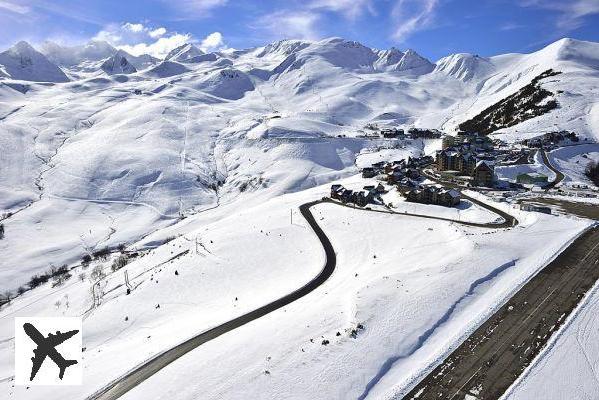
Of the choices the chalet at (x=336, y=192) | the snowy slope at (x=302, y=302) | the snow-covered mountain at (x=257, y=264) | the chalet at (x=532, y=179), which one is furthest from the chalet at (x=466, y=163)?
the snowy slope at (x=302, y=302)

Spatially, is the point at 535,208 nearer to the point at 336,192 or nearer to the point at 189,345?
the point at 336,192

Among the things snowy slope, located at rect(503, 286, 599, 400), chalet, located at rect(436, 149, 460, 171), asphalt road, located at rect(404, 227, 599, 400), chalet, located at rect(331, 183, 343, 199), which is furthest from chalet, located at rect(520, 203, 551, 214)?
chalet, located at rect(436, 149, 460, 171)

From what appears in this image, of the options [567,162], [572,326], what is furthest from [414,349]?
[567,162]

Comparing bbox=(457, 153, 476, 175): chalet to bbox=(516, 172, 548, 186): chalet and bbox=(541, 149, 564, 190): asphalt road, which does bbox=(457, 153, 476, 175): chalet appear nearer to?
bbox=(516, 172, 548, 186): chalet

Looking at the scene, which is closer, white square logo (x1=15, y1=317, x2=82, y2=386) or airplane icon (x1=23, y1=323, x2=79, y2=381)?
white square logo (x1=15, y1=317, x2=82, y2=386)

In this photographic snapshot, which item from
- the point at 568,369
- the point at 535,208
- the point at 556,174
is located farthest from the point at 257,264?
the point at 556,174

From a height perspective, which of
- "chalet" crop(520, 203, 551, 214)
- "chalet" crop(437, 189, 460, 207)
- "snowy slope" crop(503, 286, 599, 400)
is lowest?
"snowy slope" crop(503, 286, 599, 400)
